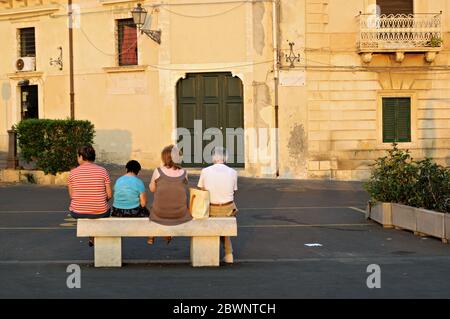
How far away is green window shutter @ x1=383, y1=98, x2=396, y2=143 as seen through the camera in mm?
26406

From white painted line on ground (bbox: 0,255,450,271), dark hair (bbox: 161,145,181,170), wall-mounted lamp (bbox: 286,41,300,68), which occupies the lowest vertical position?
white painted line on ground (bbox: 0,255,450,271)

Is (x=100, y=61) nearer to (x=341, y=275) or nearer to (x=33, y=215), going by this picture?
(x=33, y=215)

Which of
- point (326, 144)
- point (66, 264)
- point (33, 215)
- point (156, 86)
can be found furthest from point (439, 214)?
point (156, 86)

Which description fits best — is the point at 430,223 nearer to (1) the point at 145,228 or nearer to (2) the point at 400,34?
(1) the point at 145,228

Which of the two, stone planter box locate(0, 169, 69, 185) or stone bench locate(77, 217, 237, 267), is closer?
stone bench locate(77, 217, 237, 267)

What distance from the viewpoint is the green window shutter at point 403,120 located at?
86.8 feet

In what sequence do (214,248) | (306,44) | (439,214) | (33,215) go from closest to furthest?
(214,248)
(439,214)
(33,215)
(306,44)

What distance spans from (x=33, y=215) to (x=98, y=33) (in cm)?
1254

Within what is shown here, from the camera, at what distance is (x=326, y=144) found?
25969 millimetres

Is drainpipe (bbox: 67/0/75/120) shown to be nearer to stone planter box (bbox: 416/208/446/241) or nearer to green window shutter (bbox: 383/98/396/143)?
green window shutter (bbox: 383/98/396/143)

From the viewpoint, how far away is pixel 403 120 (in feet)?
87.0

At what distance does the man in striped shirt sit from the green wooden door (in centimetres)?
1527

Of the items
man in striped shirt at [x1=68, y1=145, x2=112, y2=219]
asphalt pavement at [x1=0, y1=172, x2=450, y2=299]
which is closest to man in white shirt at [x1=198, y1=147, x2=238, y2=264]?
asphalt pavement at [x1=0, y1=172, x2=450, y2=299]

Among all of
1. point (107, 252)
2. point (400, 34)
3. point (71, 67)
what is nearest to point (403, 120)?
point (400, 34)
